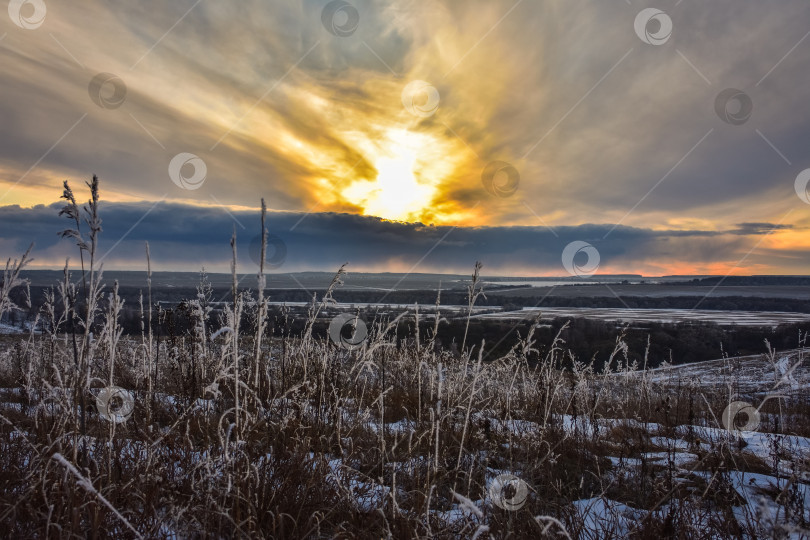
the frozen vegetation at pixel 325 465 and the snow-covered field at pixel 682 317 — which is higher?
the frozen vegetation at pixel 325 465

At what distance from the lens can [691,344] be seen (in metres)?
22.5

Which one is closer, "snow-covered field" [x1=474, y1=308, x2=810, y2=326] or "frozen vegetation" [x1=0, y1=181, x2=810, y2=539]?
"frozen vegetation" [x1=0, y1=181, x2=810, y2=539]

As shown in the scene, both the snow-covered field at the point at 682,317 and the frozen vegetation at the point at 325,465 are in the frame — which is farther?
the snow-covered field at the point at 682,317

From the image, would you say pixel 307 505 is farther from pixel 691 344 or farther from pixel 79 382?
pixel 691 344

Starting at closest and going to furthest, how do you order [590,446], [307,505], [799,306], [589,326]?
1. [307,505]
2. [590,446]
3. [589,326]
4. [799,306]

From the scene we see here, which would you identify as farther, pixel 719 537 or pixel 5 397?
pixel 5 397

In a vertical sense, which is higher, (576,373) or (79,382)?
(79,382)

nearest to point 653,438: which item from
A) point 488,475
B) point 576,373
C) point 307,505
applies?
point 576,373

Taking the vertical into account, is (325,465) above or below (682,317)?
above

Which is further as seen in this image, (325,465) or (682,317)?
(682,317)

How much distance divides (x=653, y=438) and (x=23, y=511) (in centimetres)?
664

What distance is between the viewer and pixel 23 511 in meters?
2.30

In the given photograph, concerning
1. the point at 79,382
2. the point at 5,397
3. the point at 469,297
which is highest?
the point at 469,297

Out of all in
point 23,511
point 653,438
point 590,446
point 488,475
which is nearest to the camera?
point 23,511
